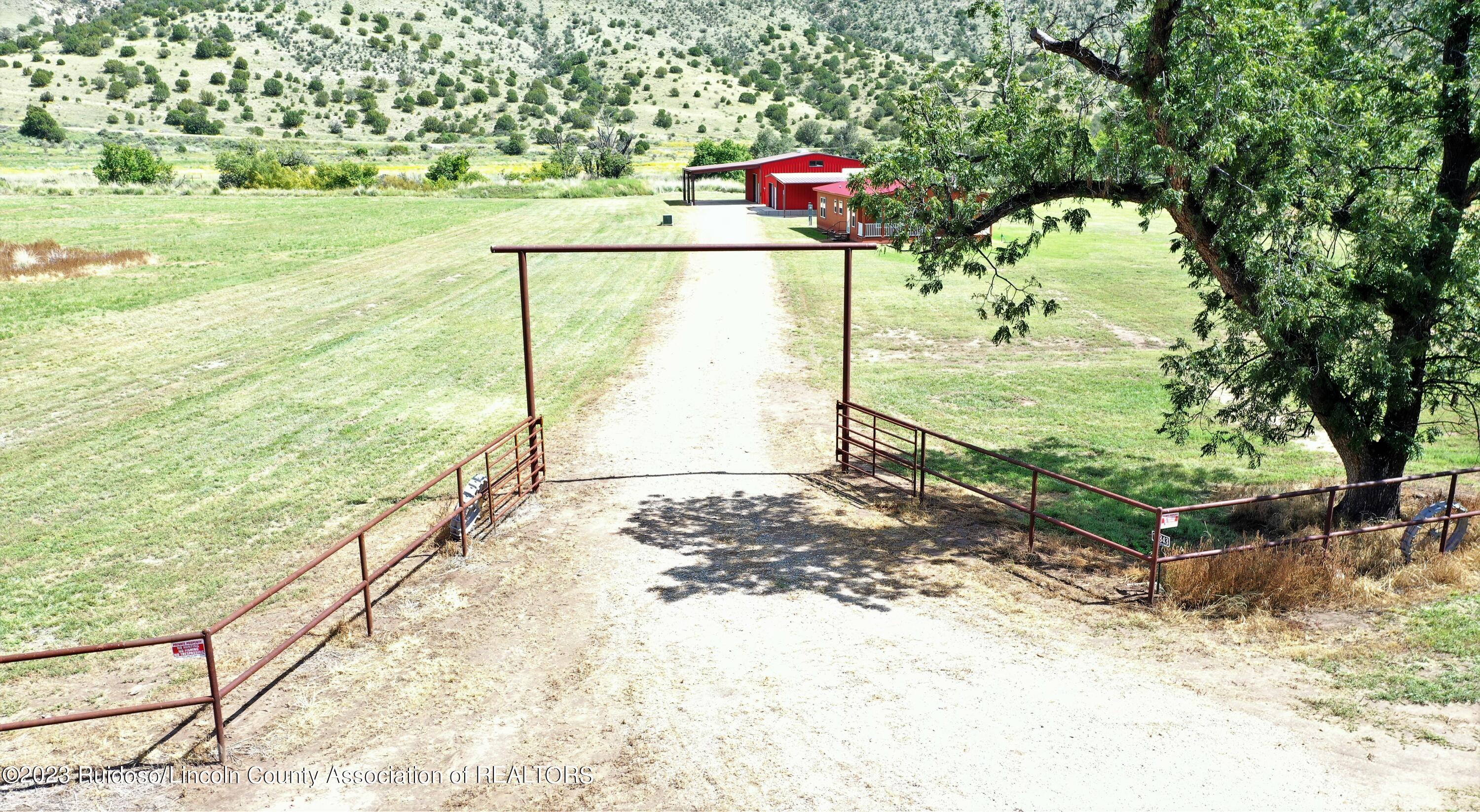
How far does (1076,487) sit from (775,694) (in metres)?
7.69

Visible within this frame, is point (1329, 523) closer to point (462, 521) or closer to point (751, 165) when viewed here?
point (462, 521)

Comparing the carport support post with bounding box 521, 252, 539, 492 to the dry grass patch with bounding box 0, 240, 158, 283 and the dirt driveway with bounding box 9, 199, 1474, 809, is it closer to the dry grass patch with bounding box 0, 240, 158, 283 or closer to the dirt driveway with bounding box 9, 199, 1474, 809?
the dirt driveway with bounding box 9, 199, 1474, 809

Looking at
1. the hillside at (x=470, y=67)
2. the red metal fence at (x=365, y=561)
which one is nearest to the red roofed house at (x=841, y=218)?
the red metal fence at (x=365, y=561)

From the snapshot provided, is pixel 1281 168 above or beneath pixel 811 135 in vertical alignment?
beneath

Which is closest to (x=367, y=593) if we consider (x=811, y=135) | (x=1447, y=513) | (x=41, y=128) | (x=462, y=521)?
(x=462, y=521)

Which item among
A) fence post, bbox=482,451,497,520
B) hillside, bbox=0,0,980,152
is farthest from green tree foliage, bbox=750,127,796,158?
fence post, bbox=482,451,497,520

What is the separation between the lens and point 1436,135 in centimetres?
1208

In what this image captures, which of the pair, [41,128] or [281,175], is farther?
[41,128]

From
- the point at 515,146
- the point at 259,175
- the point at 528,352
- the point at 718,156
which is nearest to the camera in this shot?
the point at 528,352

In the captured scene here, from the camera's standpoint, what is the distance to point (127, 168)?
225 ft

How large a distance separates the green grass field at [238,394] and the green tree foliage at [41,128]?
193 feet

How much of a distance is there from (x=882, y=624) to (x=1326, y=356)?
22.0 ft

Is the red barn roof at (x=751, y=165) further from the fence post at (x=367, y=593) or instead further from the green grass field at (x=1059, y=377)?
the fence post at (x=367, y=593)

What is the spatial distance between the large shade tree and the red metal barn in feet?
147
